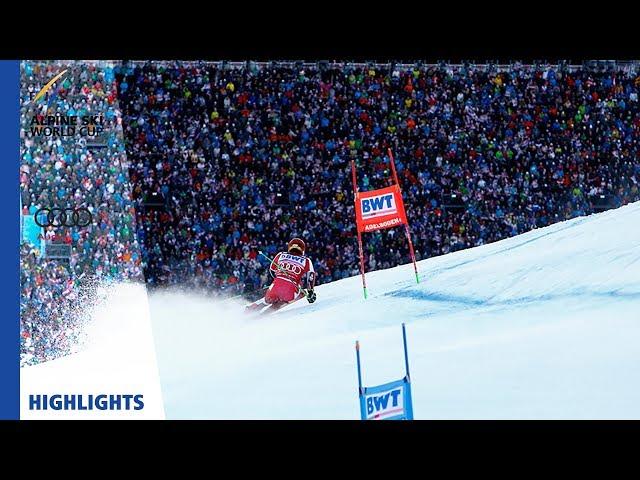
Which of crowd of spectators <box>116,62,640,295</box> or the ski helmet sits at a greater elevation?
crowd of spectators <box>116,62,640,295</box>

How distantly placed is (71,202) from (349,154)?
3.10 m

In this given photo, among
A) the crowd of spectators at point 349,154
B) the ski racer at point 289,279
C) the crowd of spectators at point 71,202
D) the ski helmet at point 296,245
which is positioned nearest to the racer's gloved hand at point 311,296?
the ski racer at point 289,279

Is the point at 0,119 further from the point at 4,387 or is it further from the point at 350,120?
the point at 350,120

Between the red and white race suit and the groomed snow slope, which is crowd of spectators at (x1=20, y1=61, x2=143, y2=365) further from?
the red and white race suit

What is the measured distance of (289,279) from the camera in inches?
567

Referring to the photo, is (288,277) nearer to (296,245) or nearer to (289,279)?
(289,279)

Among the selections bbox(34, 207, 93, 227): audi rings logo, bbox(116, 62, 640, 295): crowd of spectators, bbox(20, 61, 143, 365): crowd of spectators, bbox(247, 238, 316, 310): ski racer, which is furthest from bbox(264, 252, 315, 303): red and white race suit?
bbox(34, 207, 93, 227): audi rings logo

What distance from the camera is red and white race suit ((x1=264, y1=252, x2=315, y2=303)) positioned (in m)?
14.4

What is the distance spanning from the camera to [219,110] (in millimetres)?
14898

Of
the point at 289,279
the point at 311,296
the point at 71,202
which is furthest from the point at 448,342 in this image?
the point at 71,202

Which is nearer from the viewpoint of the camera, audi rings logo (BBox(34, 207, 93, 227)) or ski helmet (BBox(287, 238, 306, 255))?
audi rings logo (BBox(34, 207, 93, 227))

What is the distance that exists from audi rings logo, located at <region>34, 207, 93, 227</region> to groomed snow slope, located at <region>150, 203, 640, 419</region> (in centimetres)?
116

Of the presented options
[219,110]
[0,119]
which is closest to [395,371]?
[219,110]

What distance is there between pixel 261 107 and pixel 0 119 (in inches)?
115
